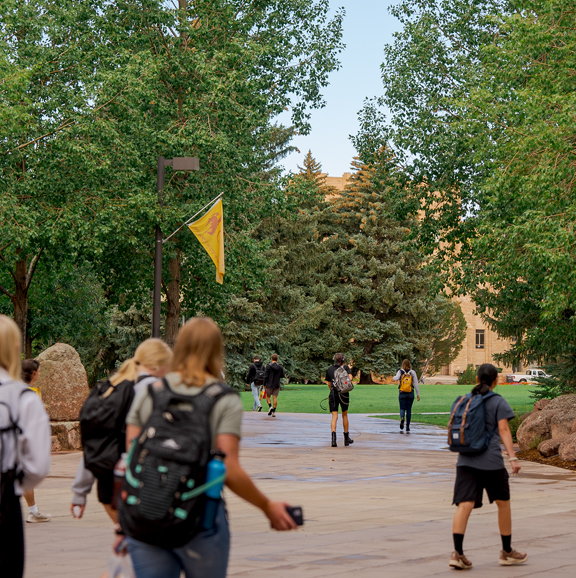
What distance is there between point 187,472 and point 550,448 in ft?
50.0

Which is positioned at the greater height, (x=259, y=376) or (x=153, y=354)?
(x=153, y=354)

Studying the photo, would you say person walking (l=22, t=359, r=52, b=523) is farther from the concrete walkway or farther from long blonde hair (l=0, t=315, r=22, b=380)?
long blonde hair (l=0, t=315, r=22, b=380)

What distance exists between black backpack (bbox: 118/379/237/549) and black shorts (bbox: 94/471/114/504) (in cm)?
269

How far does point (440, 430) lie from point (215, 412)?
23.2 m

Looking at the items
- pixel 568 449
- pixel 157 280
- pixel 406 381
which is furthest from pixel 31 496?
pixel 406 381

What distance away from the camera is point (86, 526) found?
9.27 metres

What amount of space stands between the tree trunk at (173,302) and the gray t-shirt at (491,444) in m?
21.7

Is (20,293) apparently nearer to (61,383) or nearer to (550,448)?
(61,383)

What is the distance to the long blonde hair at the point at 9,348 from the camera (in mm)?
4098

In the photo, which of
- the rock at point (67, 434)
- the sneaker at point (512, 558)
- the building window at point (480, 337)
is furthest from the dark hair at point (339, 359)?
the building window at point (480, 337)

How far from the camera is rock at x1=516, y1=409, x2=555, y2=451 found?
18766 mm

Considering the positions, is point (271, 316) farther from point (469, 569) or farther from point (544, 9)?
point (469, 569)

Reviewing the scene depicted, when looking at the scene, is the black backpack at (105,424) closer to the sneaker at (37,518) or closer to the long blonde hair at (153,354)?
the long blonde hair at (153,354)

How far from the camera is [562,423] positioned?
1816cm
